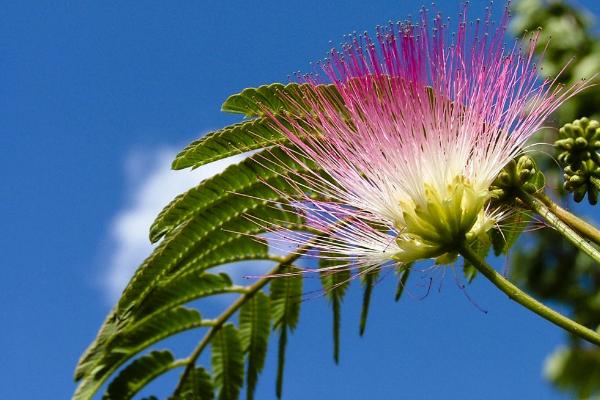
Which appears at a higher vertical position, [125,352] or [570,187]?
[125,352]

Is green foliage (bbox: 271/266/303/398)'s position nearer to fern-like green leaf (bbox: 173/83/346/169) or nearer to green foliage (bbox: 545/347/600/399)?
fern-like green leaf (bbox: 173/83/346/169)

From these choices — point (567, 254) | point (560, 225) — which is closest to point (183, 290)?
point (560, 225)

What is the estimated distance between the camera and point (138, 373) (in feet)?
10.5

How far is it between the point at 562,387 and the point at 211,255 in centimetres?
1024

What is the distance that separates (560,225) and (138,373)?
1.80m

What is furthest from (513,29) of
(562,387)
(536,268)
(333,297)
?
(333,297)

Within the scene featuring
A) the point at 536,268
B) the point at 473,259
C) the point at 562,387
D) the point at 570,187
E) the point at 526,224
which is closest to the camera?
the point at 473,259

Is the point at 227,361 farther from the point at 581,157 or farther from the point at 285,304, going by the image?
the point at 581,157

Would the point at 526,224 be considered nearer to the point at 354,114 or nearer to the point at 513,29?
the point at 354,114

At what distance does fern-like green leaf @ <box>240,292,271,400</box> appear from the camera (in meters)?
3.17

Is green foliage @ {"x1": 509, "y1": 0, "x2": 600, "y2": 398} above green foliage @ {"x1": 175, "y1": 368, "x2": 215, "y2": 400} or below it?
above

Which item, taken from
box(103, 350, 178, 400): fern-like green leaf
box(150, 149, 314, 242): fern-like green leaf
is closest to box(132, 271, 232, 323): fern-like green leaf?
box(103, 350, 178, 400): fern-like green leaf

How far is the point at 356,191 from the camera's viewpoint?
2273 mm

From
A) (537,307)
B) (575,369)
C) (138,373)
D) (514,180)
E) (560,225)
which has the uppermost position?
(575,369)
